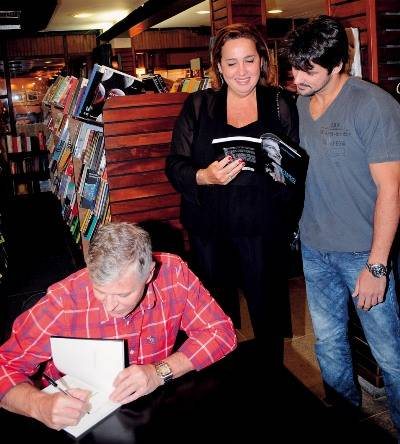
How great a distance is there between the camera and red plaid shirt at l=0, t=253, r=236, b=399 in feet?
4.46

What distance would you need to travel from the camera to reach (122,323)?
4.64 feet

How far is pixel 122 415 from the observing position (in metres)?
1.11

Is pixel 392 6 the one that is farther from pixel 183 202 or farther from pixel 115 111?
pixel 115 111

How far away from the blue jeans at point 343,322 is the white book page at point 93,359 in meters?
1.01

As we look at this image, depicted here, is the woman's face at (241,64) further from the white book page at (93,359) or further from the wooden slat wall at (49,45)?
the wooden slat wall at (49,45)

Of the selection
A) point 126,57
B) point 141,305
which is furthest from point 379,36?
point 126,57

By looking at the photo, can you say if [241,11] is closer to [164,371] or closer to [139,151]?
[139,151]

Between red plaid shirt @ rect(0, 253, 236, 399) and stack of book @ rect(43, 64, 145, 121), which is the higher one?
stack of book @ rect(43, 64, 145, 121)

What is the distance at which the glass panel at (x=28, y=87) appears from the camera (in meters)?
10.2

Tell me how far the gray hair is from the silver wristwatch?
0.25 meters

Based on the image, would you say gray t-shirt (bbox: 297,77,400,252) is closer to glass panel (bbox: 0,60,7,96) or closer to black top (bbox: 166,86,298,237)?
black top (bbox: 166,86,298,237)

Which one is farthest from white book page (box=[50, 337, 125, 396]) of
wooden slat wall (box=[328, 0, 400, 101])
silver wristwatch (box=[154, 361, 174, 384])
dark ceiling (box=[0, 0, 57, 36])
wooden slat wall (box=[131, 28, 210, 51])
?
wooden slat wall (box=[131, 28, 210, 51])

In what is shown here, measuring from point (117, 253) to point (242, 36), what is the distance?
1.16 m

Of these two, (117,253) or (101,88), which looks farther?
(101,88)
